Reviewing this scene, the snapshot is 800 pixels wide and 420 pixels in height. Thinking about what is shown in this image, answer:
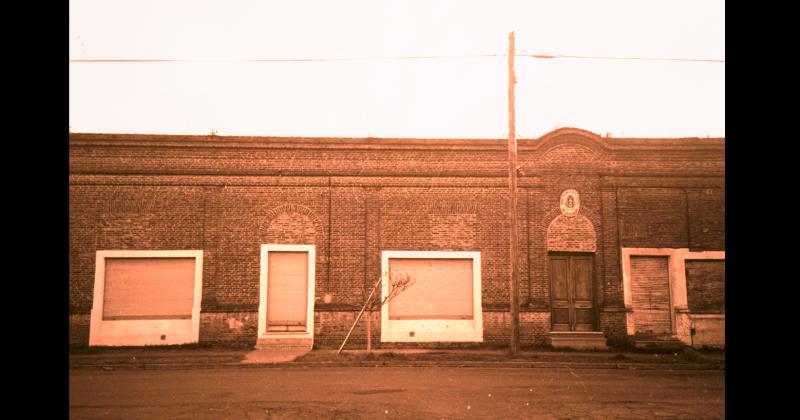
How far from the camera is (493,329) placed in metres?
14.7

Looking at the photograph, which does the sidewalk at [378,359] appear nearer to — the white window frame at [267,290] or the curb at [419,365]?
the curb at [419,365]

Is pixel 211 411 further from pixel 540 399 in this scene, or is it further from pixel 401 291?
pixel 401 291

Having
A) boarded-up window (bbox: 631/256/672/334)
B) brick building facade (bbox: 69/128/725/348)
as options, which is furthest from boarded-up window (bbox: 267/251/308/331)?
boarded-up window (bbox: 631/256/672/334)

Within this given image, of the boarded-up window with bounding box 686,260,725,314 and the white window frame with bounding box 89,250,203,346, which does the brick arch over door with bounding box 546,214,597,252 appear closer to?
the boarded-up window with bounding box 686,260,725,314

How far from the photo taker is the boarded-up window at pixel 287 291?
47.9 feet

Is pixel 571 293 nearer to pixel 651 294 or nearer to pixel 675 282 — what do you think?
pixel 651 294

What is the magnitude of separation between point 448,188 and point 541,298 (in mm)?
4201

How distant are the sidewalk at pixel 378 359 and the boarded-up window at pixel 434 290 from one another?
1.25m

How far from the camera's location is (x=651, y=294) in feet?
49.4

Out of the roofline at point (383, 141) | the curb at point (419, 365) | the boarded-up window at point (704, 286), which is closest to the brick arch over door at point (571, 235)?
the roofline at point (383, 141)

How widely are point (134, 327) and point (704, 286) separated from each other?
651 inches

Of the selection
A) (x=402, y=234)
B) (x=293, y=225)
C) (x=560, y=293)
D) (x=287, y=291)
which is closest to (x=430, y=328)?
(x=402, y=234)
